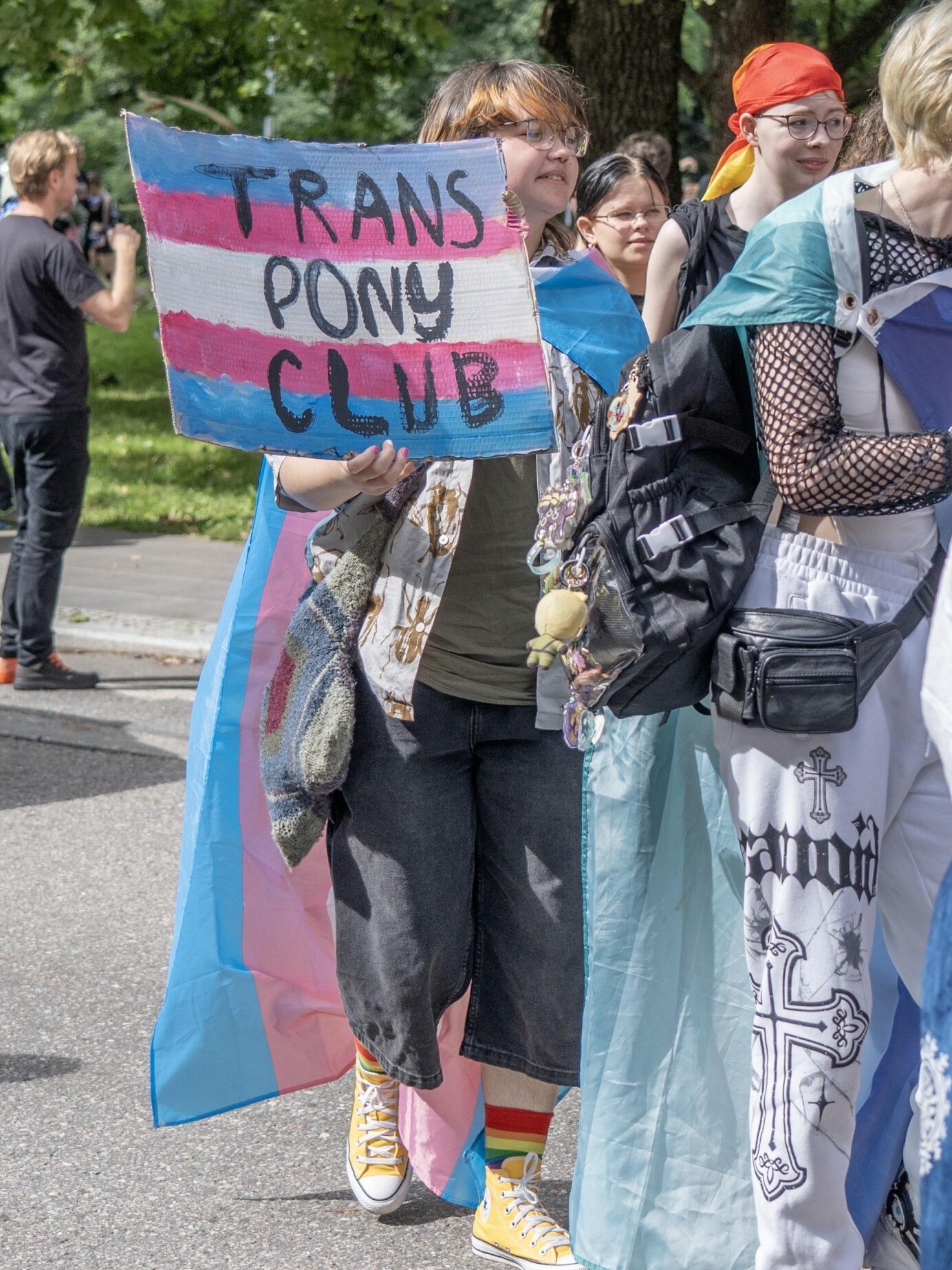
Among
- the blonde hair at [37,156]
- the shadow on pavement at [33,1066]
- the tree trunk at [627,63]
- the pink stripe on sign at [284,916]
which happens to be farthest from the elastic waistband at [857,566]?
the tree trunk at [627,63]

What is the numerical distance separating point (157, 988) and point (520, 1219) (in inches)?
58.2

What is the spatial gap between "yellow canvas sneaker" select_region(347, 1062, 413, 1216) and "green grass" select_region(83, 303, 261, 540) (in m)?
5.69

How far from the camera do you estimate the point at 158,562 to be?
33.4 feet

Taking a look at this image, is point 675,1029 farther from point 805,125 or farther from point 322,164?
point 805,125

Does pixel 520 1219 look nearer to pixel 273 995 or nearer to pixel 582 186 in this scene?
pixel 273 995

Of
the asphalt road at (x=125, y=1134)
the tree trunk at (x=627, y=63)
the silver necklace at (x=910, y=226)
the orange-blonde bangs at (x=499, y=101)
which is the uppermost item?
the tree trunk at (x=627, y=63)

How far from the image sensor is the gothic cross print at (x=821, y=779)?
2.28 meters

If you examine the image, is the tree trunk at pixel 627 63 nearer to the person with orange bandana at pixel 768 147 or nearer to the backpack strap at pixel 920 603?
the person with orange bandana at pixel 768 147

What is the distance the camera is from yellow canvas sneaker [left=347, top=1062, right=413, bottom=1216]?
3045mm

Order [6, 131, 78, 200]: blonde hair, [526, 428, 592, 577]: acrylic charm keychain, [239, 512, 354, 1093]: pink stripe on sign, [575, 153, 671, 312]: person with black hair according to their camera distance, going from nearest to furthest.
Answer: [526, 428, 592, 577]: acrylic charm keychain, [239, 512, 354, 1093]: pink stripe on sign, [575, 153, 671, 312]: person with black hair, [6, 131, 78, 200]: blonde hair

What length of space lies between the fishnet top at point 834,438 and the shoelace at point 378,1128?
1.40 metres

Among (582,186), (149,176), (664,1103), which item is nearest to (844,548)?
(664,1103)

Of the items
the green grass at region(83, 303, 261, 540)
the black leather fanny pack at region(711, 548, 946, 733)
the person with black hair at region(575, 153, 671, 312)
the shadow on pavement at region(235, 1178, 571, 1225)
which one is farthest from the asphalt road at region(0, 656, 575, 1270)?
the green grass at region(83, 303, 261, 540)

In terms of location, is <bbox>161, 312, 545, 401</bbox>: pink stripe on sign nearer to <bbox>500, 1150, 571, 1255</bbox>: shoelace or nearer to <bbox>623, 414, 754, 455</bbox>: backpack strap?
<bbox>623, 414, 754, 455</bbox>: backpack strap
